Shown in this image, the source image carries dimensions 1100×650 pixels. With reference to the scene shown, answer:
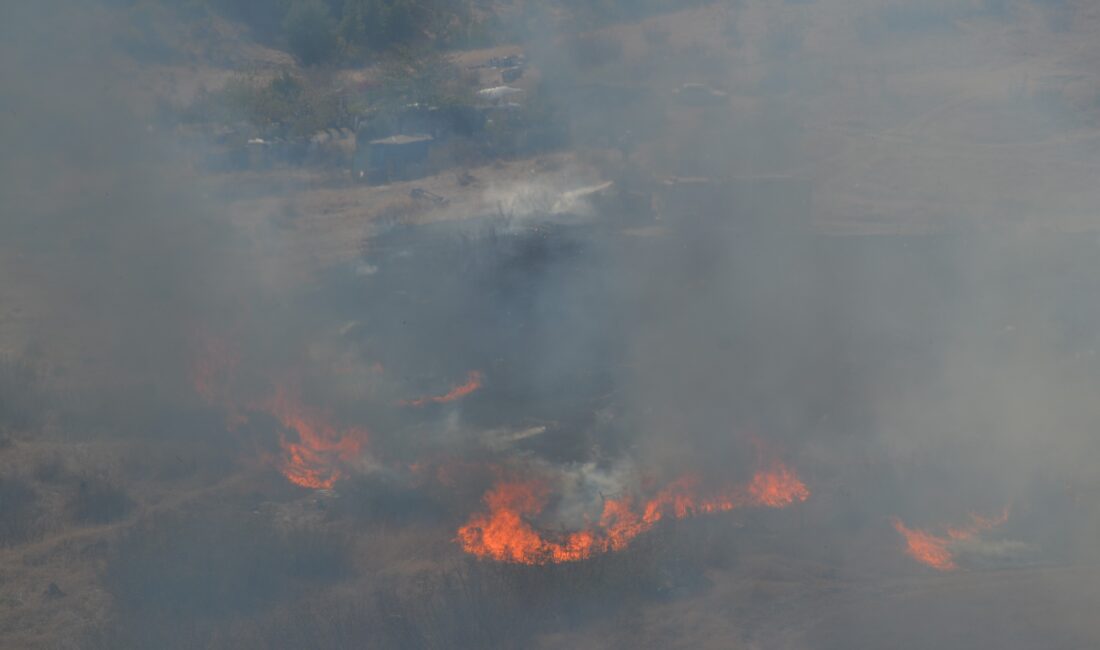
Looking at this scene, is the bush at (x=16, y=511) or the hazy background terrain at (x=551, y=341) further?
the bush at (x=16, y=511)

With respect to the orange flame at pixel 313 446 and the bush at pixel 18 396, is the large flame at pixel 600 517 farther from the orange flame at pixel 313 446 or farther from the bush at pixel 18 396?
the bush at pixel 18 396

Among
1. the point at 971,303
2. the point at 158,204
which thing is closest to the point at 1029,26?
the point at 971,303

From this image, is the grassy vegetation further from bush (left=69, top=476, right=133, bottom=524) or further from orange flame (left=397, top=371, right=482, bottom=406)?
orange flame (left=397, top=371, right=482, bottom=406)

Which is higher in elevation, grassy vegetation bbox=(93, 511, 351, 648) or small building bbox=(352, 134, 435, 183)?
small building bbox=(352, 134, 435, 183)

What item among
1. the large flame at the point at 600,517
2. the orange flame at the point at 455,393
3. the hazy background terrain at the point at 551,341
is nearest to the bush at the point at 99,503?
the hazy background terrain at the point at 551,341

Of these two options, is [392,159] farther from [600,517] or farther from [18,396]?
[600,517]

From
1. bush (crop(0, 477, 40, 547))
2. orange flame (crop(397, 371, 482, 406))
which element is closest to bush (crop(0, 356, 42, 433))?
bush (crop(0, 477, 40, 547))
